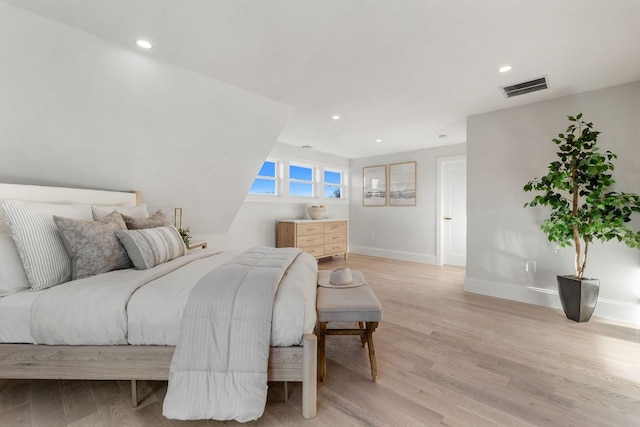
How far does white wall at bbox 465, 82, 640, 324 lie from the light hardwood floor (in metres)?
0.52

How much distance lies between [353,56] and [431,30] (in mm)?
596

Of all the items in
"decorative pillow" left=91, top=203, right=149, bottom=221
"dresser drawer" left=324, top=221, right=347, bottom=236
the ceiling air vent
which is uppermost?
the ceiling air vent

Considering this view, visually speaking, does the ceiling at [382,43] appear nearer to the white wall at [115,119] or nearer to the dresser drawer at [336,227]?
the white wall at [115,119]

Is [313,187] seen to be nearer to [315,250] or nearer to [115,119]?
[315,250]

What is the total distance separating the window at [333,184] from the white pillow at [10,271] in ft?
16.2

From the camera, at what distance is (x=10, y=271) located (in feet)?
5.04

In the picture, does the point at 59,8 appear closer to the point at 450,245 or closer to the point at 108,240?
the point at 108,240

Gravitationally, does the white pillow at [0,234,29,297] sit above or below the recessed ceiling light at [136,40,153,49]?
below

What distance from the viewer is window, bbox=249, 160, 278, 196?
15.5 feet

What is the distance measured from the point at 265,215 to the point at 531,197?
394 centimetres

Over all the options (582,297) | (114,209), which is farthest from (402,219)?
(114,209)

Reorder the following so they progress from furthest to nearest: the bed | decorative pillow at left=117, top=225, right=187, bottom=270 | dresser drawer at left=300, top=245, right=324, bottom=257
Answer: dresser drawer at left=300, top=245, right=324, bottom=257 → decorative pillow at left=117, top=225, right=187, bottom=270 → the bed

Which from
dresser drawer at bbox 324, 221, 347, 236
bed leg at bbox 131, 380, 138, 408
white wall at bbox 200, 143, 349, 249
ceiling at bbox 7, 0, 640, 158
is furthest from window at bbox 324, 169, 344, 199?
bed leg at bbox 131, 380, 138, 408

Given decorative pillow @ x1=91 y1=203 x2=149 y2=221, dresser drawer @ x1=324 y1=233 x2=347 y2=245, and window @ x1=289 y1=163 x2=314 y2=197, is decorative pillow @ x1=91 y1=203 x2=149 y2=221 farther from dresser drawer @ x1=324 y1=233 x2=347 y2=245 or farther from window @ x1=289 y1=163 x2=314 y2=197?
dresser drawer @ x1=324 y1=233 x2=347 y2=245
